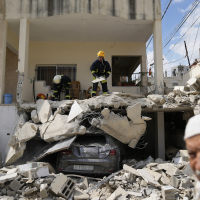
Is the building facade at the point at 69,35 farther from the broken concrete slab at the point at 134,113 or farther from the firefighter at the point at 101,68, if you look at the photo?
the broken concrete slab at the point at 134,113

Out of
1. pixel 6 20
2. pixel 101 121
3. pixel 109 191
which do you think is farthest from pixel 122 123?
pixel 6 20

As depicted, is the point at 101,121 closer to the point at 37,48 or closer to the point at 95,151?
the point at 95,151

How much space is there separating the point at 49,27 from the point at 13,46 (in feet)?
7.90

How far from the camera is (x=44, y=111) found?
6160mm

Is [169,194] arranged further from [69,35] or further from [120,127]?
[69,35]

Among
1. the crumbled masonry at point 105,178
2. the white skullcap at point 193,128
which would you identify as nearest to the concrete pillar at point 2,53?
the crumbled masonry at point 105,178

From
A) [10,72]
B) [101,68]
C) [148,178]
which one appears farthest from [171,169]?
[10,72]

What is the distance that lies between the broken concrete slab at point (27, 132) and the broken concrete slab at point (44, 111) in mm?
359

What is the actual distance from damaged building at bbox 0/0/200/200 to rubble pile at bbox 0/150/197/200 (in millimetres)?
23

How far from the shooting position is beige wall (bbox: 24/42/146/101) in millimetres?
10195

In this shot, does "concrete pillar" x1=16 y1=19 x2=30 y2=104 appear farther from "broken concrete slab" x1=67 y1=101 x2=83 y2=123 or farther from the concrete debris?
the concrete debris

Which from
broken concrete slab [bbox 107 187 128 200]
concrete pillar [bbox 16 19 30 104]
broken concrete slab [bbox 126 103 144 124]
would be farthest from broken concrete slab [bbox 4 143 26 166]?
broken concrete slab [bbox 126 103 144 124]

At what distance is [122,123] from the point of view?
554 cm

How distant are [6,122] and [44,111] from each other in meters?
1.96
